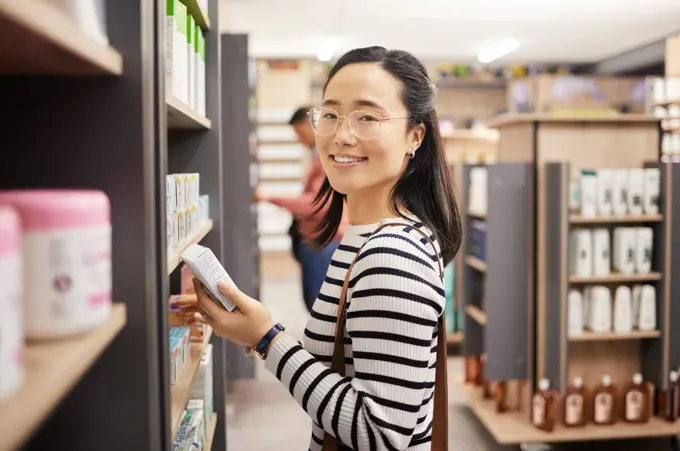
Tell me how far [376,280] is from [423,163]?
17.5 inches

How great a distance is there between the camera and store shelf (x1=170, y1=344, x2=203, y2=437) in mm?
1463

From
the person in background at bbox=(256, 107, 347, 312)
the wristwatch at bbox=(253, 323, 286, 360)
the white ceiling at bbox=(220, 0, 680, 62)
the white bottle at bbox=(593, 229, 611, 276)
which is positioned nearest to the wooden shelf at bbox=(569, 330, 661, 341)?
the white bottle at bbox=(593, 229, 611, 276)

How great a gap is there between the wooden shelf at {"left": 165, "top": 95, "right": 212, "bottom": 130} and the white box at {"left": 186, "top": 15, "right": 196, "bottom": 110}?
5 cm

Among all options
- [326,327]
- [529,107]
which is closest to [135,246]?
[326,327]

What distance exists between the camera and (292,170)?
951 centimetres

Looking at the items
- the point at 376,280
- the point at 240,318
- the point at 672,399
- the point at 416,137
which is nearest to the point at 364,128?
the point at 416,137

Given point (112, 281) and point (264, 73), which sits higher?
point (264, 73)

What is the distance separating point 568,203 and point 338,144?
2365 millimetres

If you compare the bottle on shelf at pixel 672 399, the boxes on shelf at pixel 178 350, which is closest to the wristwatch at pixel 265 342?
the boxes on shelf at pixel 178 350

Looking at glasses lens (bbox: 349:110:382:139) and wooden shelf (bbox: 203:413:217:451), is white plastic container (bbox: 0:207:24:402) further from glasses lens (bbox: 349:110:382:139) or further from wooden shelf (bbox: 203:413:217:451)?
wooden shelf (bbox: 203:413:217:451)

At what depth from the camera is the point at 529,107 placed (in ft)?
34.6

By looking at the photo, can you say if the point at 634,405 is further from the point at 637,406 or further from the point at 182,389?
the point at 182,389

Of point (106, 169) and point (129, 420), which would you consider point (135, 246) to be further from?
point (129, 420)

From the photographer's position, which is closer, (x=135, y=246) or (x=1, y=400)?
(x=1, y=400)
